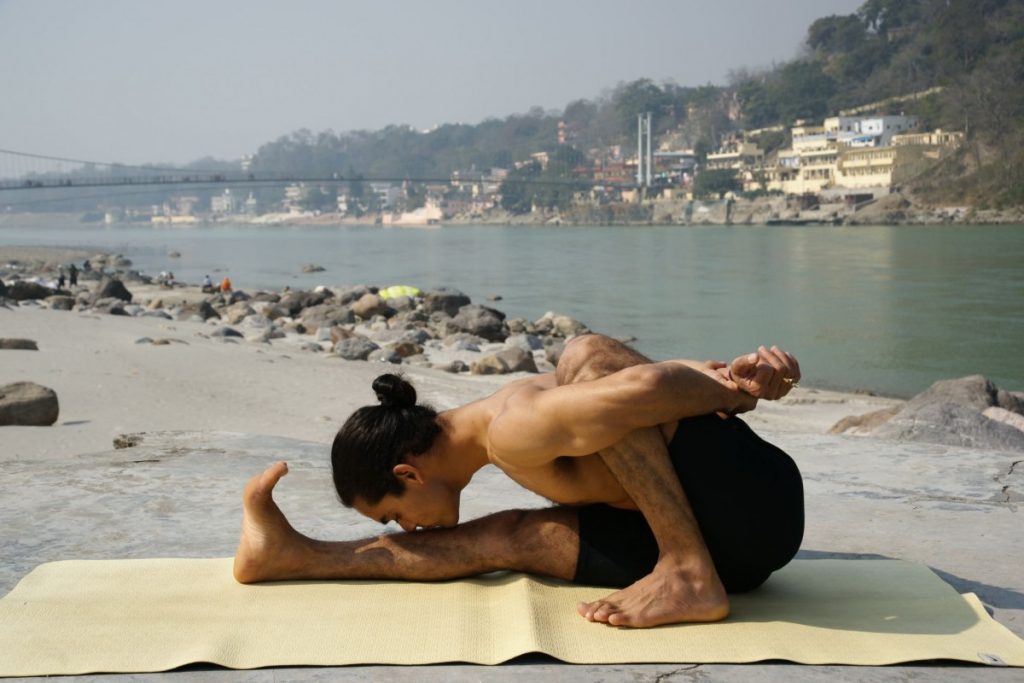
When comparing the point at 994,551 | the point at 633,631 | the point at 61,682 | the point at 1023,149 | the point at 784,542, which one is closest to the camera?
the point at 61,682

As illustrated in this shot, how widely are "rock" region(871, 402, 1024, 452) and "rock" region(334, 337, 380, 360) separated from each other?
6817 mm

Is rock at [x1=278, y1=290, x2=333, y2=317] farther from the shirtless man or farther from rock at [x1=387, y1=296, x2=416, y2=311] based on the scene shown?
the shirtless man

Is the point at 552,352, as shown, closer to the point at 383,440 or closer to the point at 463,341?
the point at 463,341

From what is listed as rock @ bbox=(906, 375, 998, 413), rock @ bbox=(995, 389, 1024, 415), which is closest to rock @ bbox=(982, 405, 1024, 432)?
rock @ bbox=(906, 375, 998, 413)

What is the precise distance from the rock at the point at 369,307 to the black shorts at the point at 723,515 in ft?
47.7

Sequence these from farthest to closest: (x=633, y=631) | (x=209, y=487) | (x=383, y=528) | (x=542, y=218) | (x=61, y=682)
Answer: (x=542, y=218) < (x=209, y=487) < (x=383, y=528) < (x=633, y=631) < (x=61, y=682)

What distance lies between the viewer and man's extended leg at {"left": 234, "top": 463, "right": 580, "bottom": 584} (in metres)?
2.16

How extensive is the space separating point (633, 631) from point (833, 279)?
2615cm

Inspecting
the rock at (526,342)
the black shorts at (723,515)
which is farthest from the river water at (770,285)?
the black shorts at (723,515)

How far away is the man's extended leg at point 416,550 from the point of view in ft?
7.08

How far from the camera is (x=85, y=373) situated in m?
7.09

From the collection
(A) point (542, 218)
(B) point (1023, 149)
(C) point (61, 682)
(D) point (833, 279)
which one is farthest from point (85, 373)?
(A) point (542, 218)

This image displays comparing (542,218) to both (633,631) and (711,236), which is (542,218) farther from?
(633,631)

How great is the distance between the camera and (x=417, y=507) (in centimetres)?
213
